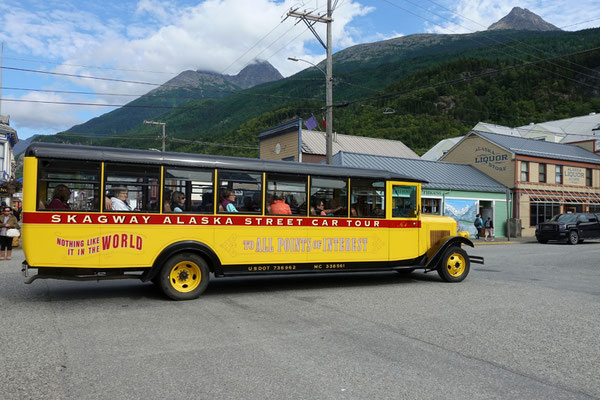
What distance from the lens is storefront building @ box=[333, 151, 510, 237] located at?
2812cm

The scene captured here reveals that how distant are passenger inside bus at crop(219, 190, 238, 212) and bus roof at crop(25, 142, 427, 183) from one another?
50cm

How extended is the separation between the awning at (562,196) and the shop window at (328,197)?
90.5ft

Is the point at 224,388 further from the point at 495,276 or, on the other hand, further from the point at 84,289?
the point at 495,276

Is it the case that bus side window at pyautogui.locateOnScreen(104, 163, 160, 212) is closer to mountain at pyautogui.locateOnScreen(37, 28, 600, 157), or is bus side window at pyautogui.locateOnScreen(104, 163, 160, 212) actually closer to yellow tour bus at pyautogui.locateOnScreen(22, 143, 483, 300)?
yellow tour bus at pyautogui.locateOnScreen(22, 143, 483, 300)

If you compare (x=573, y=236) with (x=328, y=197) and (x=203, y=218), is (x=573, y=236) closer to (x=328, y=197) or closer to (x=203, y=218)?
(x=328, y=197)

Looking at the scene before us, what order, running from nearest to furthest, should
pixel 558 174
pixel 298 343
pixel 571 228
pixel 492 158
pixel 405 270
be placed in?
pixel 298 343
pixel 405 270
pixel 571 228
pixel 492 158
pixel 558 174

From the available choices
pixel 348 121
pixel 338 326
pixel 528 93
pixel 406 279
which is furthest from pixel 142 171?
pixel 528 93

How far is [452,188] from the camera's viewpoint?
29.0 m

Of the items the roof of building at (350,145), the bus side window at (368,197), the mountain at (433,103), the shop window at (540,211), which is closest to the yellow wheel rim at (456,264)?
the bus side window at (368,197)

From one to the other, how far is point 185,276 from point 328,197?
3323 millimetres

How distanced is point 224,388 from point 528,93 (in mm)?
87681

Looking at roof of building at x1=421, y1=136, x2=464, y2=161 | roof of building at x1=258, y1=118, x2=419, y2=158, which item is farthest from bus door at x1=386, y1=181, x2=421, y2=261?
roof of building at x1=421, y1=136, x2=464, y2=161

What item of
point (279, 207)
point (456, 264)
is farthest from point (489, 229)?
point (279, 207)

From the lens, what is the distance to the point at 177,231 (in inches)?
310
